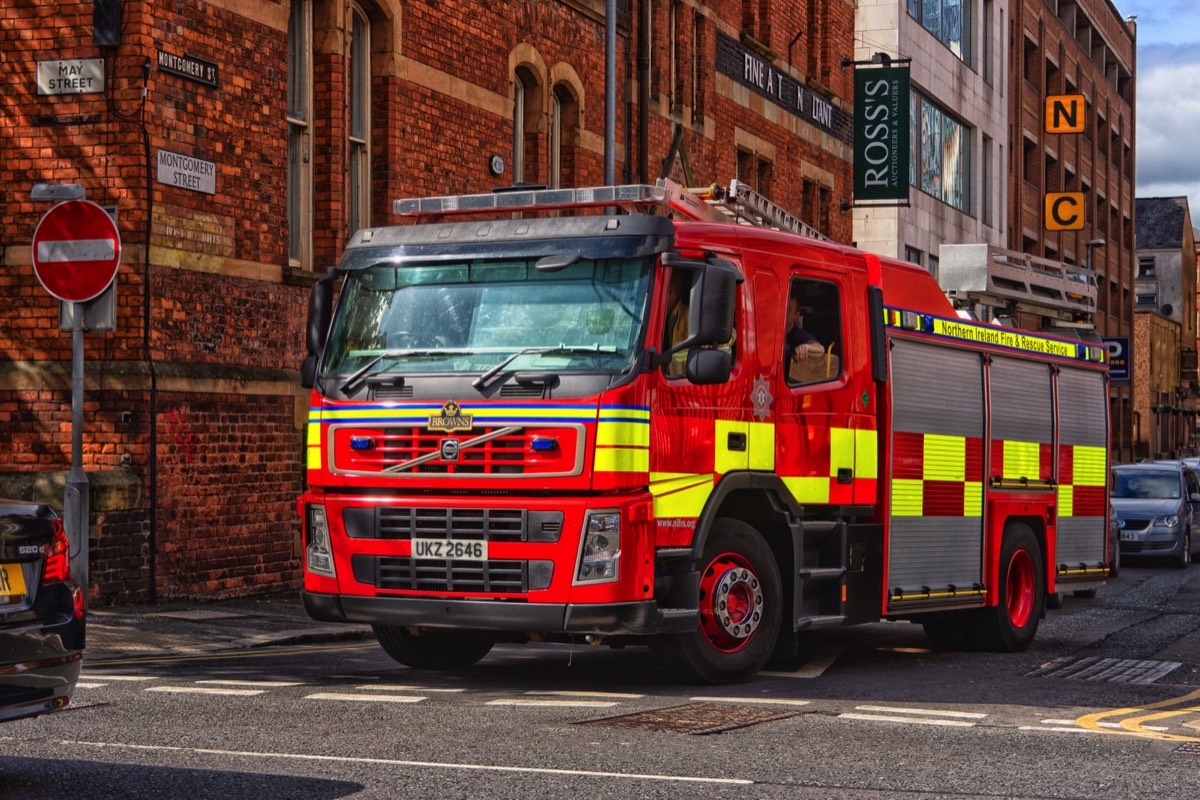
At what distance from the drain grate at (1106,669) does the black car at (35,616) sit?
273 inches

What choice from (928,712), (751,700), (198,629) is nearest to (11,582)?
(751,700)

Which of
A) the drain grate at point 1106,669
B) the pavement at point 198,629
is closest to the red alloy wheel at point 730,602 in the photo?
the drain grate at point 1106,669

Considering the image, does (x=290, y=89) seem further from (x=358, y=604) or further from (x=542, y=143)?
(x=358, y=604)

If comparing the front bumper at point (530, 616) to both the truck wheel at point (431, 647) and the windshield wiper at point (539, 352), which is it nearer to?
the truck wheel at point (431, 647)

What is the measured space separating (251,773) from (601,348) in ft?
11.4

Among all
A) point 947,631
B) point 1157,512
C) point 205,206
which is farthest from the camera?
point 1157,512

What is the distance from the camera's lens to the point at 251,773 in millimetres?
7598

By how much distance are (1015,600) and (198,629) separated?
244 inches

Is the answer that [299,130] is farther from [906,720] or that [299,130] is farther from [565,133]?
[906,720]

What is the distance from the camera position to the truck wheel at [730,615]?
10617 mm

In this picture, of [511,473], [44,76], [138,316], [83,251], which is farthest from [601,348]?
[44,76]

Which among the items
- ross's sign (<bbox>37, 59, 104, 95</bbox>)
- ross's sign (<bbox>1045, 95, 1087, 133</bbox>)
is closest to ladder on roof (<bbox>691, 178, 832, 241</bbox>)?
ross's sign (<bbox>37, 59, 104, 95</bbox>)

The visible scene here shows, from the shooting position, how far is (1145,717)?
9953mm

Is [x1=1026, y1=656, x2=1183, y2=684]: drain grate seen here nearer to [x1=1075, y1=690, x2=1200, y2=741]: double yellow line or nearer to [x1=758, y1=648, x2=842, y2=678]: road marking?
[x1=1075, y1=690, x2=1200, y2=741]: double yellow line
